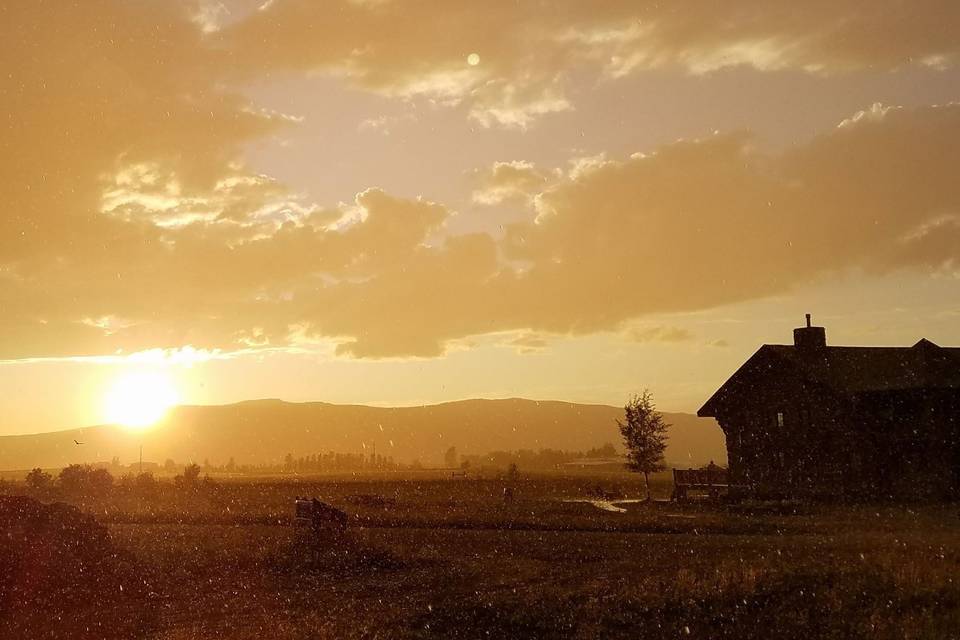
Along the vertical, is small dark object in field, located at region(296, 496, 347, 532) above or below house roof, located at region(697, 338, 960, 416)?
below

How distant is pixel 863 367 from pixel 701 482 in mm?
11138

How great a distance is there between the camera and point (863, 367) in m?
46.7

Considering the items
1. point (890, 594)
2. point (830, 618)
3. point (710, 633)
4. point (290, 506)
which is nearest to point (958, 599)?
point (890, 594)

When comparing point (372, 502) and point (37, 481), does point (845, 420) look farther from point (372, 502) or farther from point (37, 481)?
point (37, 481)

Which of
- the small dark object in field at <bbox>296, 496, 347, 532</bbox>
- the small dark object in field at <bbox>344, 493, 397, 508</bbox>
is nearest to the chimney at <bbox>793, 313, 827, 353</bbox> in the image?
the small dark object in field at <bbox>344, 493, 397, 508</bbox>

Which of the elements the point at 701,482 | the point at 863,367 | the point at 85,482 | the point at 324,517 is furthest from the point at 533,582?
the point at 85,482

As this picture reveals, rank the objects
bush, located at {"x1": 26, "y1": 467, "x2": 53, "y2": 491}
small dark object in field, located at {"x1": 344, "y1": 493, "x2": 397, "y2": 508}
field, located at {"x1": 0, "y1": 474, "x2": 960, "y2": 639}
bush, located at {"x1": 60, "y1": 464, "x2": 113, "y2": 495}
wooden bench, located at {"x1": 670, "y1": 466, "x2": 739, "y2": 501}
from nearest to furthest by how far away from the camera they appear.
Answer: field, located at {"x1": 0, "y1": 474, "x2": 960, "y2": 639} → wooden bench, located at {"x1": 670, "y1": 466, "x2": 739, "y2": 501} → small dark object in field, located at {"x1": 344, "y1": 493, "x2": 397, "y2": 508} → bush, located at {"x1": 60, "y1": 464, "x2": 113, "y2": 495} → bush, located at {"x1": 26, "y1": 467, "x2": 53, "y2": 491}

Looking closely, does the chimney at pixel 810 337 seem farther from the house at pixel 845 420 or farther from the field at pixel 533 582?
the field at pixel 533 582

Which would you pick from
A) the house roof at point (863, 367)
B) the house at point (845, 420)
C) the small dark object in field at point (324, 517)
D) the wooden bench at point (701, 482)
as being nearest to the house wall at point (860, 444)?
the house at point (845, 420)

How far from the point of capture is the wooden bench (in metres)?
46.8

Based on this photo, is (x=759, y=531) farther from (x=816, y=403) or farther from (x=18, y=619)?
(x=18, y=619)

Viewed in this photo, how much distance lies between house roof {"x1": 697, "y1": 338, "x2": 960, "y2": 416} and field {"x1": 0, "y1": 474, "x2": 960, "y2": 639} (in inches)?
387

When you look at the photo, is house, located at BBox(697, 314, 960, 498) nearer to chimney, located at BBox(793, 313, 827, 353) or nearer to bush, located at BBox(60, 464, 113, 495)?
chimney, located at BBox(793, 313, 827, 353)

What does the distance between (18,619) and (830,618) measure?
16.5m
